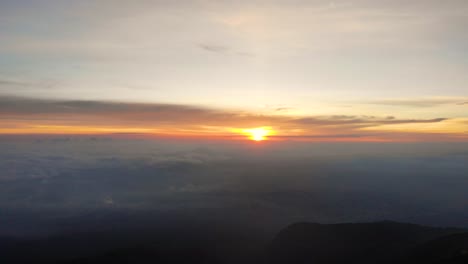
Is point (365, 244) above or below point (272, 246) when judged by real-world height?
above

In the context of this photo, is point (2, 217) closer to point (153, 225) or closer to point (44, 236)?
point (44, 236)

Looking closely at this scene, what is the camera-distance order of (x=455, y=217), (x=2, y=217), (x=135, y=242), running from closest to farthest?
(x=135, y=242) → (x=455, y=217) → (x=2, y=217)

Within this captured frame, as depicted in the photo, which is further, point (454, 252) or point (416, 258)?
point (416, 258)

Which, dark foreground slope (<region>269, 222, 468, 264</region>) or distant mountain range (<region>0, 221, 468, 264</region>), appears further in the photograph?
distant mountain range (<region>0, 221, 468, 264</region>)

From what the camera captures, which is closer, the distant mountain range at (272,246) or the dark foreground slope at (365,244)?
the dark foreground slope at (365,244)

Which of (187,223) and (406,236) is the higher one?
(406,236)

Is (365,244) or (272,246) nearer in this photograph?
(365,244)

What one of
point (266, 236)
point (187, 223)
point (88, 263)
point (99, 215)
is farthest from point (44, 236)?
point (266, 236)

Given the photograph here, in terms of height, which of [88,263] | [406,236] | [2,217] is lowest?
[2,217]
